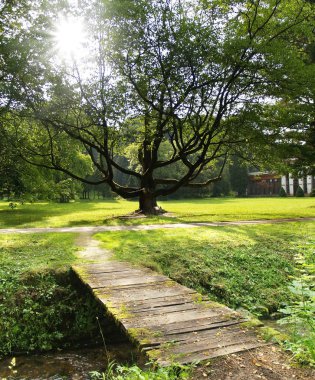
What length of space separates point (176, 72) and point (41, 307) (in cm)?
1120

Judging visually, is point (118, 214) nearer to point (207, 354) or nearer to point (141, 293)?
point (141, 293)

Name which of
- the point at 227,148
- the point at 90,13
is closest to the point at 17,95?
the point at 90,13

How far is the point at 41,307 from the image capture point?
7039mm

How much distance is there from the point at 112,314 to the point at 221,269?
468 cm

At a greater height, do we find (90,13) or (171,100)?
(90,13)

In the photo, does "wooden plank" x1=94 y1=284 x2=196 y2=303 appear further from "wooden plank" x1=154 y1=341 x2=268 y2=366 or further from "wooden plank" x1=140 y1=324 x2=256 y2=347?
"wooden plank" x1=154 y1=341 x2=268 y2=366

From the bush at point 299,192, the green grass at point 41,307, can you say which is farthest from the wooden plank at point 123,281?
the bush at point 299,192

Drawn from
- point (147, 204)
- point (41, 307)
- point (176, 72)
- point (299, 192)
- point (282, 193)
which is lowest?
point (41, 307)

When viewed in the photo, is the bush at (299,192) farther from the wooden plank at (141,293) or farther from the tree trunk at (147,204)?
the wooden plank at (141,293)

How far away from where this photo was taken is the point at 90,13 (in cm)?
1598

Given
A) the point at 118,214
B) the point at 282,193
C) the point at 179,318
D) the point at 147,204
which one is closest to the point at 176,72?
the point at 147,204

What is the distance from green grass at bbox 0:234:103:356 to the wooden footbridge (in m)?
0.81

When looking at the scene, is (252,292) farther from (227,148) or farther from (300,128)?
(300,128)

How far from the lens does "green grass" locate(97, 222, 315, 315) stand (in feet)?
27.0
